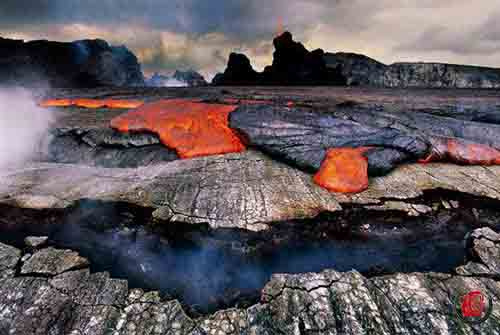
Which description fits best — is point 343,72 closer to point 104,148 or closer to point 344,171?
point 344,171

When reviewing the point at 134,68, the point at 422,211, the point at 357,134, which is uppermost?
the point at 134,68

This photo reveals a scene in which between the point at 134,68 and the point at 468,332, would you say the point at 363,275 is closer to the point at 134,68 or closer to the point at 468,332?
the point at 468,332

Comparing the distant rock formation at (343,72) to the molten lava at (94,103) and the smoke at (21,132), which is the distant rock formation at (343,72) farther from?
the smoke at (21,132)

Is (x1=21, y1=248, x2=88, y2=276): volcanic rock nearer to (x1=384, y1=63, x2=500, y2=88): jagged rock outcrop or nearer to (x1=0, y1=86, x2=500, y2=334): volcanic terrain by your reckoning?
(x1=0, y1=86, x2=500, y2=334): volcanic terrain

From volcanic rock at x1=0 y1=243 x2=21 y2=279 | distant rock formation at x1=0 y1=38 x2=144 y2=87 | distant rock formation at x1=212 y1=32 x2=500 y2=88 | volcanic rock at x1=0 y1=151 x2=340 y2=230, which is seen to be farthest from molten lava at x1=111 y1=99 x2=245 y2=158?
distant rock formation at x1=212 y1=32 x2=500 y2=88

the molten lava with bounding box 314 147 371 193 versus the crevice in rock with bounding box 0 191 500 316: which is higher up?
the molten lava with bounding box 314 147 371 193

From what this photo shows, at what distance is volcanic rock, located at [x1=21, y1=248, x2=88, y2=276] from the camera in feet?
5.64

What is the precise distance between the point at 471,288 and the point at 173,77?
57.4m

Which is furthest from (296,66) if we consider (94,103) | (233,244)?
(233,244)

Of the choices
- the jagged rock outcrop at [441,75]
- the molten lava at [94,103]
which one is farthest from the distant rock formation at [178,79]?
the molten lava at [94,103]

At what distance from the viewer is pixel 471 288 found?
1.65 meters

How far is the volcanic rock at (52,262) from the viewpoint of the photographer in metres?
1.72

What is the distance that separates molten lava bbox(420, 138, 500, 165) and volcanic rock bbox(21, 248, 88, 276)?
407 cm

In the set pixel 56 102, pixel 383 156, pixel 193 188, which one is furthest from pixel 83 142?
pixel 383 156
